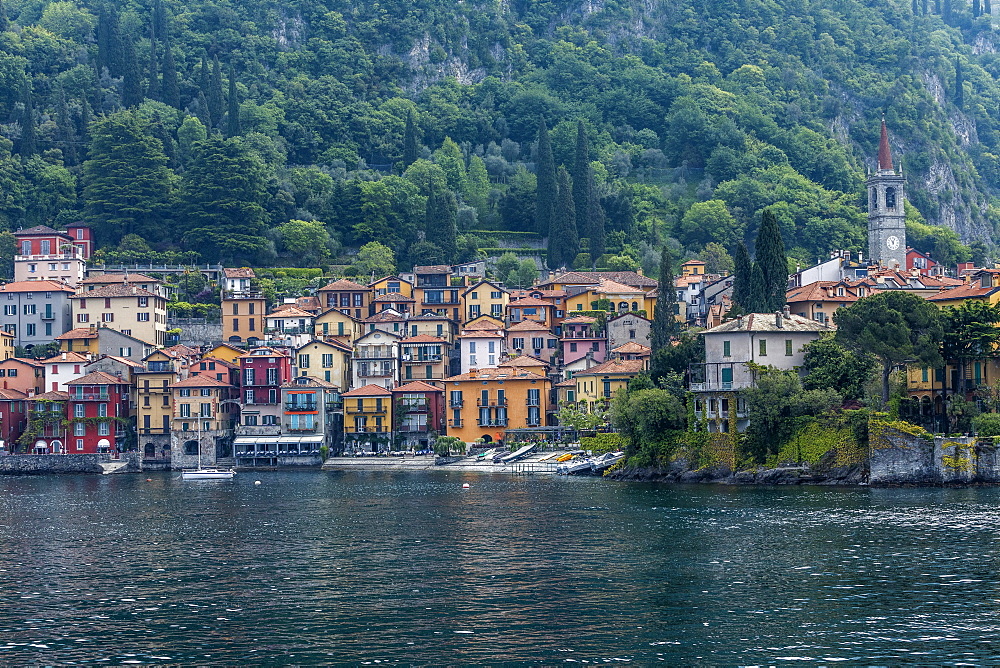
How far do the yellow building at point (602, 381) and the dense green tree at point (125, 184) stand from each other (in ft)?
191

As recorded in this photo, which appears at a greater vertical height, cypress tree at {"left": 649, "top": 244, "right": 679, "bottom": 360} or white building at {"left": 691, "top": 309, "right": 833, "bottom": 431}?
cypress tree at {"left": 649, "top": 244, "right": 679, "bottom": 360}

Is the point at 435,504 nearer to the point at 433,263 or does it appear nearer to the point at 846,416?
the point at 846,416

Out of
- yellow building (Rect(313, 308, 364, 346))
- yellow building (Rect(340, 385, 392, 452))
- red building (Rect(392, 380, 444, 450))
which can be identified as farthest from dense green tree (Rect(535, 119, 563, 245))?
yellow building (Rect(340, 385, 392, 452))

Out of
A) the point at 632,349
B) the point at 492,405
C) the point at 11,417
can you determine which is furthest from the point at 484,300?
the point at 11,417

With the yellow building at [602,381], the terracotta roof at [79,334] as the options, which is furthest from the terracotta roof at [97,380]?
the yellow building at [602,381]

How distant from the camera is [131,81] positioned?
172000 millimetres

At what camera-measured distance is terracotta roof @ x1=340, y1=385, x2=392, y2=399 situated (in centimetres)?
11475

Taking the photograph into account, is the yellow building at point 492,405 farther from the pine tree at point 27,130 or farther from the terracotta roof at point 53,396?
the pine tree at point 27,130

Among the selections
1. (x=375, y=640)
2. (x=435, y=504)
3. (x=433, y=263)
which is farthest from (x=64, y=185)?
(x=375, y=640)

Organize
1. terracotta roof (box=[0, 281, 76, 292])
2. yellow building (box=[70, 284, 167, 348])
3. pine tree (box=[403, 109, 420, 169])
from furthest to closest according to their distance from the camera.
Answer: pine tree (box=[403, 109, 420, 169]), terracotta roof (box=[0, 281, 76, 292]), yellow building (box=[70, 284, 167, 348])

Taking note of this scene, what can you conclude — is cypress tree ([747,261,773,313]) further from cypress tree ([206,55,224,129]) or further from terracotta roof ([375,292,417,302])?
cypress tree ([206,55,224,129])

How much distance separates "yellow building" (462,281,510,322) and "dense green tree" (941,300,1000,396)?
57293 mm

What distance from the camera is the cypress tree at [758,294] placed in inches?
3699

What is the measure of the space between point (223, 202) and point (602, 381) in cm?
5368
